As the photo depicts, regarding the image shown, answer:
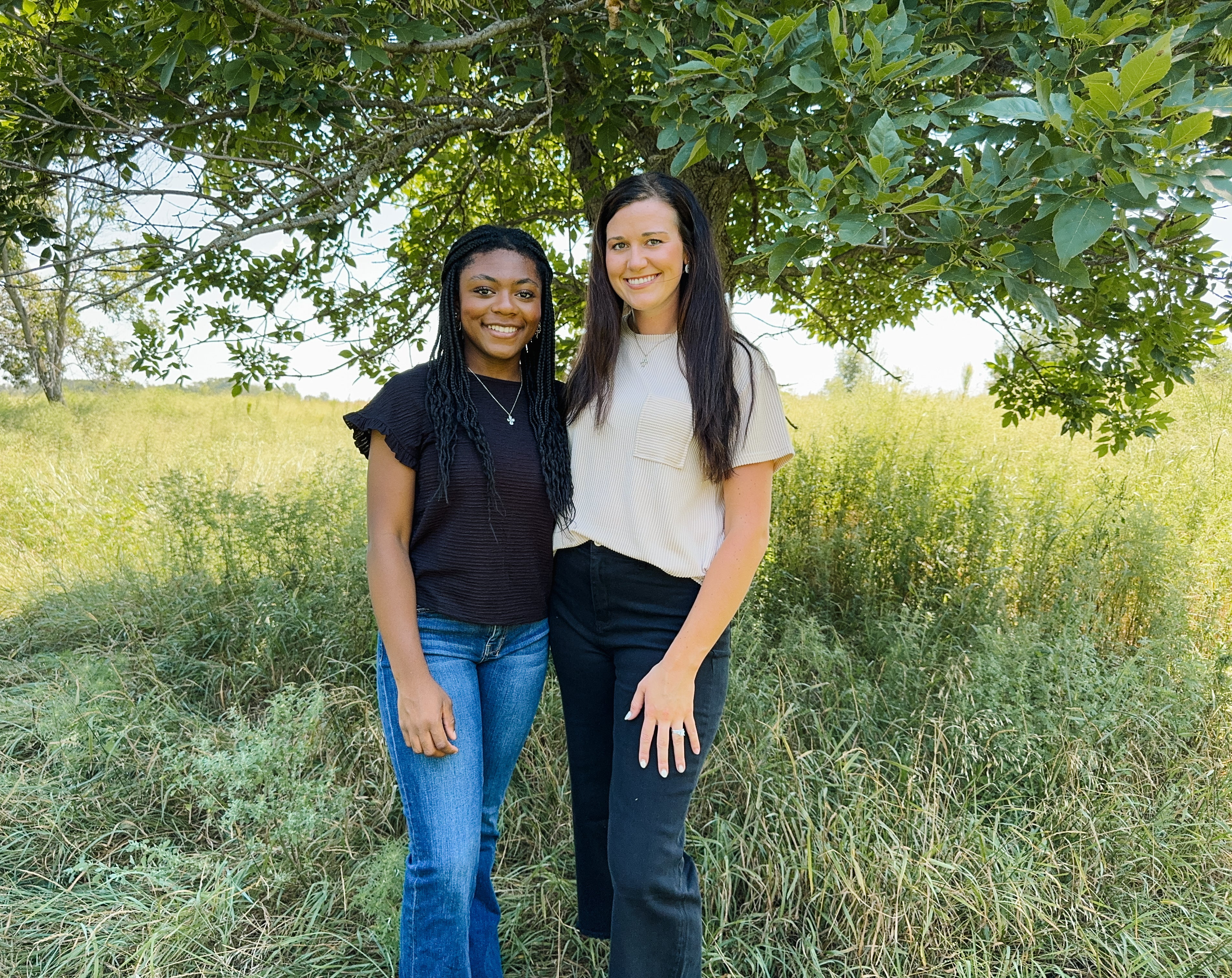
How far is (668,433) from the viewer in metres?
1.83

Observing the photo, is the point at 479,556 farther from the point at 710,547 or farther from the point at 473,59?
the point at 473,59

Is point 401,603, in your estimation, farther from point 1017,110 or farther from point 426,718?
point 1017,110

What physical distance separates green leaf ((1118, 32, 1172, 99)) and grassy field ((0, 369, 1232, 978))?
2056mm

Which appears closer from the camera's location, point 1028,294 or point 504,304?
point 1028,294

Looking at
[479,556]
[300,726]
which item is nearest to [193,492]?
[300,726]

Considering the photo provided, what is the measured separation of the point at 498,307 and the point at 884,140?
97cm

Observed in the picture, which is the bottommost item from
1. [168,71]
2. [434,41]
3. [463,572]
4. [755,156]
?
[463,572]

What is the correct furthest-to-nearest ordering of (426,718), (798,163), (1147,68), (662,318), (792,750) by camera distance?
1. (792,750)
2. (662,318)
3. (426,718)
4. (798,163)
5. (1147,68)

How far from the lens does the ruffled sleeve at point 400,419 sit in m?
1.85

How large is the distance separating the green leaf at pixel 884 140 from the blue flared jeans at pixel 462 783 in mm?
1317

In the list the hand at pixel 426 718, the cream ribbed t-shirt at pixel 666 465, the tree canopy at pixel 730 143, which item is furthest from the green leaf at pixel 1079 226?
the hand at pixel 426 718

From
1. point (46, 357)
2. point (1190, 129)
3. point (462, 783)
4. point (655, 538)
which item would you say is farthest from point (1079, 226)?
point (46, 357)

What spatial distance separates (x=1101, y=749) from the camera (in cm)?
278

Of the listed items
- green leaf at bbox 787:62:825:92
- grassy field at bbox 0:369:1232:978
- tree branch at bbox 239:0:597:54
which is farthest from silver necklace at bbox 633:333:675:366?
grassy field at bbox 0:369:1232:978
